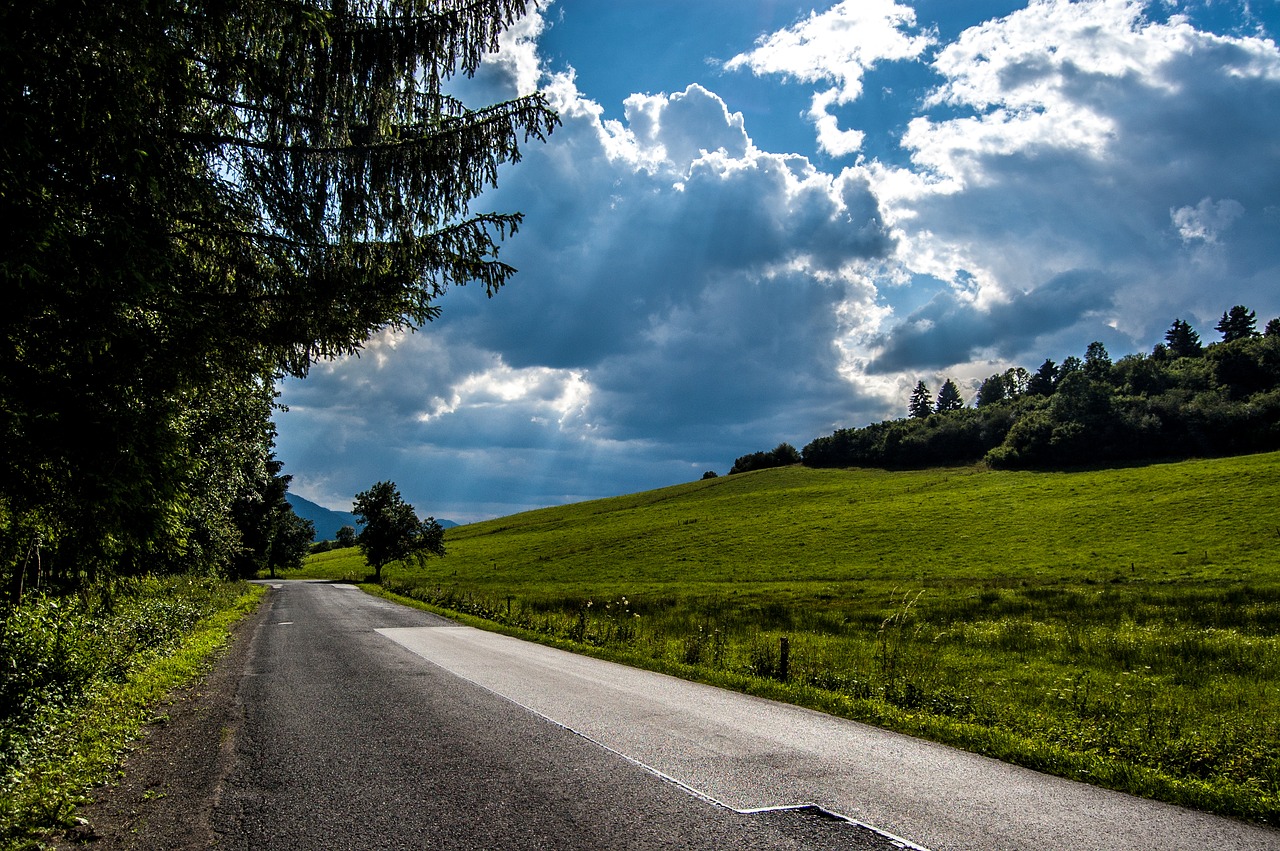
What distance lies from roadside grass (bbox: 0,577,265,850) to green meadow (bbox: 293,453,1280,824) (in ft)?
33.9

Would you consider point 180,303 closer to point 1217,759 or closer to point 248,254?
point 248,254

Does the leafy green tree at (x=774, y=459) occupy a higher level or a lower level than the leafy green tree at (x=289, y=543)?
higher

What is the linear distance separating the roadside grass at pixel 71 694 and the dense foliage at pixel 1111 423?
336 ft

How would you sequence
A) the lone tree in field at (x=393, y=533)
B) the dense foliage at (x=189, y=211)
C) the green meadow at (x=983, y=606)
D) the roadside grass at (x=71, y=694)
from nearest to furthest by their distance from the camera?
the dense foliage at (x=189, y=211) → the roadside grass at (x=71, y=694) → the green meadow at (x=983, y=606) → the lone tree in field at (x=393, y=533)

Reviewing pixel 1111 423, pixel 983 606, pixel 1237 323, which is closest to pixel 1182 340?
pixel 1237 323

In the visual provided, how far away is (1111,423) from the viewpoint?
94688mm

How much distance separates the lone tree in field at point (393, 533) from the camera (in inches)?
3054

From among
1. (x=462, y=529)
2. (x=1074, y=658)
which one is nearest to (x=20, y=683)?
(x=1074, y=658)

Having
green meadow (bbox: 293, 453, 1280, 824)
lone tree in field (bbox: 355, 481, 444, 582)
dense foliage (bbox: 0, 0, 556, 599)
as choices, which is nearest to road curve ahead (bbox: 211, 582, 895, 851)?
dense foliage (bbox: 0, 0, 556, 599)

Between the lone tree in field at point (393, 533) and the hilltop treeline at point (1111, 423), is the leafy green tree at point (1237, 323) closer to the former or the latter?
the hilltop treeline at point (1111, 423)

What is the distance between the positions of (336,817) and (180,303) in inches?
213

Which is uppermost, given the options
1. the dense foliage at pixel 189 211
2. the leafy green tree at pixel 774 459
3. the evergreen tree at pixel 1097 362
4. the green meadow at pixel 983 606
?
the evergreen tree at pixel 1097 362

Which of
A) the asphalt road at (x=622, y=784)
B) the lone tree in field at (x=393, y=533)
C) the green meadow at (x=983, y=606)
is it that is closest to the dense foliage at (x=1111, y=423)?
the green meadow at (x=983, y=606)

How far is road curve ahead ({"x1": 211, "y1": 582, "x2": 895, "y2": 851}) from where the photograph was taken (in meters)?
5.73
